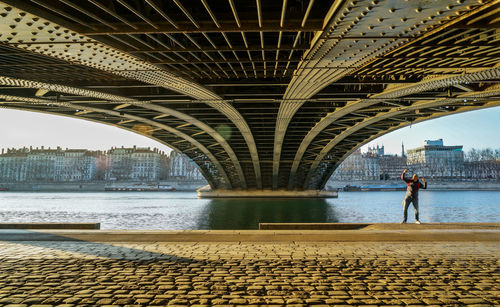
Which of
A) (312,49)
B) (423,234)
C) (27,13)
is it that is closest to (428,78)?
(312,49)

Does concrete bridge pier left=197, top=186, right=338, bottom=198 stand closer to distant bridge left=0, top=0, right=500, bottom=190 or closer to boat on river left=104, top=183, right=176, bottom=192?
distant bridge left=0, top=0, right=500, bottom=190

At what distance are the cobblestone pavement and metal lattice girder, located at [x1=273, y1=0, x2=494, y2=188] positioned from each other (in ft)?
15.8

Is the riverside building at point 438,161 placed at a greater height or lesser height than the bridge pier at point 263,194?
greater

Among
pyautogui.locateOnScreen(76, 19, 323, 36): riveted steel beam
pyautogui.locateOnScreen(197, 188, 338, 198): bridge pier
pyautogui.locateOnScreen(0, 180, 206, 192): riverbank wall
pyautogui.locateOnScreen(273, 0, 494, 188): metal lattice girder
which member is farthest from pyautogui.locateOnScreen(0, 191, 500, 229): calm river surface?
pyautogui.locateOnScreen(0, 180, 206, 192): riverbank wall

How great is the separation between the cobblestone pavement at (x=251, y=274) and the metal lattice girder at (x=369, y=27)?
15.8ft

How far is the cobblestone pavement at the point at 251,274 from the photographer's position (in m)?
4.16

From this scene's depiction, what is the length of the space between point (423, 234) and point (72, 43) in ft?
33.4

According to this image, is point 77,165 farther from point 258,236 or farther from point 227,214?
point 258,236

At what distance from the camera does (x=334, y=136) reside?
33.8m

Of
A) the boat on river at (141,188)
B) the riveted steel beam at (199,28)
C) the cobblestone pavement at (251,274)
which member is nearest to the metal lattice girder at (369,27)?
the riveted steel beam at (199,28)

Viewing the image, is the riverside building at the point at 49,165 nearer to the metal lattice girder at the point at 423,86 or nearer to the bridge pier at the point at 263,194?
the bridge pier at the point at 263,194

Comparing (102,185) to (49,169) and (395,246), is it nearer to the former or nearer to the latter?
(49,169)

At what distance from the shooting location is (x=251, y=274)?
519cm

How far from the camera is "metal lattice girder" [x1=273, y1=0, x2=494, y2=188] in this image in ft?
19.8
